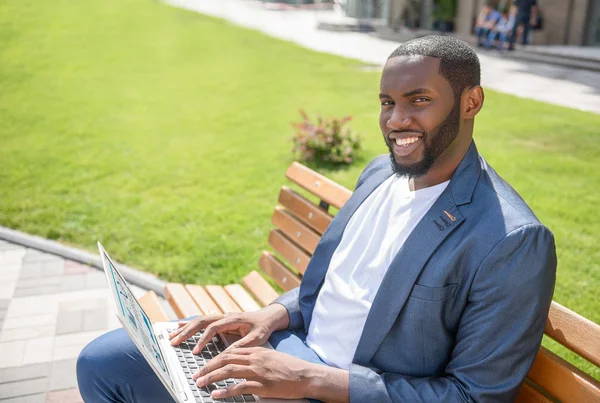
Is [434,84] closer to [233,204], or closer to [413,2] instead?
[233,204]

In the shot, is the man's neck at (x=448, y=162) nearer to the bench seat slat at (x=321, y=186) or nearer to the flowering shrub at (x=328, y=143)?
the bench seat slat at (x=321, y=186)

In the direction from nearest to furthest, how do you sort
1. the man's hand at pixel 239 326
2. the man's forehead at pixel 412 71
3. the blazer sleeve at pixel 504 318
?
the blazer sleeve at pixel 504 318, the man's forehead at pixel 412 71, the man's hand at pixel 239 326

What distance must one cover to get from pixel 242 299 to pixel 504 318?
199cm

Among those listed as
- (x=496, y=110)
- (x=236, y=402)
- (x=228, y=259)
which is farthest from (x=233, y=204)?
(x=496, y=110)

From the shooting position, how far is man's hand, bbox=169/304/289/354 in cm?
242

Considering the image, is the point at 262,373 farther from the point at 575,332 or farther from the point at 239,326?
the point at 575,332

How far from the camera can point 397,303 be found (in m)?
2.06

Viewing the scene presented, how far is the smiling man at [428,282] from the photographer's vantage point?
6.17 ft

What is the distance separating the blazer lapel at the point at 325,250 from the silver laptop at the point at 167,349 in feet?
0.80

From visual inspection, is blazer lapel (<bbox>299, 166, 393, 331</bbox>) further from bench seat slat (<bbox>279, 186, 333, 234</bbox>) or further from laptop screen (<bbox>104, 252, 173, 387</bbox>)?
bench seat slat (<bbox>279, 186, 333, 234</bbox>)

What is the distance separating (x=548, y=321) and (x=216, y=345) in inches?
49.2

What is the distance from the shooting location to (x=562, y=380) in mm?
2023

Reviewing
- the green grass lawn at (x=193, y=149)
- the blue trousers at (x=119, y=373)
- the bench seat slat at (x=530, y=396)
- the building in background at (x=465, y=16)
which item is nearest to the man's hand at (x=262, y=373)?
the blue trousers at (x=119, y=373)

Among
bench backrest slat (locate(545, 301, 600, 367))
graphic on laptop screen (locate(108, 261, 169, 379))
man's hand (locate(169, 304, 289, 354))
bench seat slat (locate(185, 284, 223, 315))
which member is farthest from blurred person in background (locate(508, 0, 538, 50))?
graphic on laptop screen (locate(108, 261, 169, 379))
